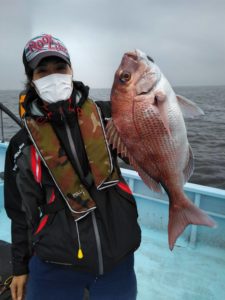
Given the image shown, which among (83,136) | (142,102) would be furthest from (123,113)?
(83,136)

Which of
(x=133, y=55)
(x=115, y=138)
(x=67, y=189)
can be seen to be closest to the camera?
(x=133, y=55)

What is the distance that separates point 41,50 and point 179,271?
296 cm

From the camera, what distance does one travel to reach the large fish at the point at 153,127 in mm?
1621

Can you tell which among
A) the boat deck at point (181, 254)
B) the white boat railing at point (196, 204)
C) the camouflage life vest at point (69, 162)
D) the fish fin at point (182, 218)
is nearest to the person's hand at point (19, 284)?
the camouflage life vest at point (69, 162)

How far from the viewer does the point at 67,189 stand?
6.15ft

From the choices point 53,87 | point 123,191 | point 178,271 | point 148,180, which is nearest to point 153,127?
point 148,180

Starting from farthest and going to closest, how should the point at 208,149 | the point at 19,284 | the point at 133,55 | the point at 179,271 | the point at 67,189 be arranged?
the point at 208,149
the point at 179,271
the point at 19,284
the point at 67,189
the point at 133,55

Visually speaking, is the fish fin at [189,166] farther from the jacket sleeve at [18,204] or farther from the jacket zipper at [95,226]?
the jacket sleeve at [18,204]

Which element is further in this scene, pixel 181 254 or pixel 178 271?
pixel 181 254

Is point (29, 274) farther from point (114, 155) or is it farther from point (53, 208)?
point (114, 155)

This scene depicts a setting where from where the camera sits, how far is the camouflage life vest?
1865 mm

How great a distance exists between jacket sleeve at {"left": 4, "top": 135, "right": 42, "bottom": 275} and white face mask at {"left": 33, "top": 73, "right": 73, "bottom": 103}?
40cm

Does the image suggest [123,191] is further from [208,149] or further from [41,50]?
[208,149]

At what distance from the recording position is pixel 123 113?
167 cm
